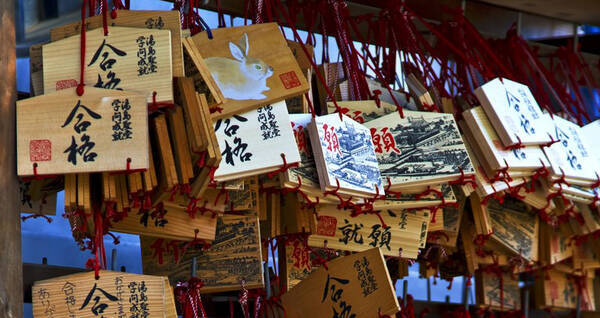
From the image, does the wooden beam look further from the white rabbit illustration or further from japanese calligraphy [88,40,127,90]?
the white rabbit illustration

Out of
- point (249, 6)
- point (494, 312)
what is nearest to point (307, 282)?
point (249, 6)

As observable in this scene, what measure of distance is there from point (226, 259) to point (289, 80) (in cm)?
43

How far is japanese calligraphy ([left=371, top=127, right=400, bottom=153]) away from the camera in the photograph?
6.97 feet

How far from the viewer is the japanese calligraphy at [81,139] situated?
1578mm

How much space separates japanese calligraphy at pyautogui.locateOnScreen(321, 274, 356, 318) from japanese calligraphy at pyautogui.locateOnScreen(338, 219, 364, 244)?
0.64 ft

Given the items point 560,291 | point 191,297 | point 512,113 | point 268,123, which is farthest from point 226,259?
point 560,291

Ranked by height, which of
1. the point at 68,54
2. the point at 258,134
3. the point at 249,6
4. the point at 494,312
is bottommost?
the point at 494,312

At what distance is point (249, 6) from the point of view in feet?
7.04

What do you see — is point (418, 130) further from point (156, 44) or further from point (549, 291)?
point (549, 291)

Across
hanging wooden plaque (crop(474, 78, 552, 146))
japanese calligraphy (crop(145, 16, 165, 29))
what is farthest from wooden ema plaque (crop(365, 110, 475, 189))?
japanese calligraphy (crop(145, 16, 165, 29))

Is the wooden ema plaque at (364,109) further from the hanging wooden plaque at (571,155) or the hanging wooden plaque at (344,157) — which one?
the hanging wooden plaque at (571,155)

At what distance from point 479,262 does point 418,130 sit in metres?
0.64

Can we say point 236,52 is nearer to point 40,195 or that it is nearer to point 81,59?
point 81,59

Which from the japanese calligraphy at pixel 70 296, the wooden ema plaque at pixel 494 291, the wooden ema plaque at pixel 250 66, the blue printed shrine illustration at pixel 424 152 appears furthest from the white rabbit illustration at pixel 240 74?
the wooden ema plaque at pixel 494 291
